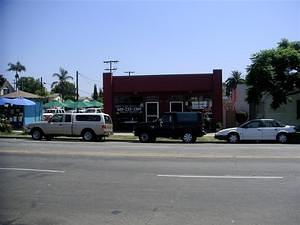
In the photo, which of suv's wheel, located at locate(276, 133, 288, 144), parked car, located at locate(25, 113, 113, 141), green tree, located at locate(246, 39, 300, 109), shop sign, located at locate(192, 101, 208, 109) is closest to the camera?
suv's wheel, located at locate(276, 133, 288, 144)

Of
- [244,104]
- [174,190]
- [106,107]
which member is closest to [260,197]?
[174,190]

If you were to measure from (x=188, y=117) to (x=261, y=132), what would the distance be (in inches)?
164

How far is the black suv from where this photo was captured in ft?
94.3

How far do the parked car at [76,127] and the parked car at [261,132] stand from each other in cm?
682

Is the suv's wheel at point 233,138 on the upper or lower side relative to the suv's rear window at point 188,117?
lower

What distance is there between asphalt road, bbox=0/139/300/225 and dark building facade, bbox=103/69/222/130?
2063cm

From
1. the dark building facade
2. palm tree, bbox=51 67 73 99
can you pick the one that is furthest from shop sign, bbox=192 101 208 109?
palm tree, bbox=51 67 73 99

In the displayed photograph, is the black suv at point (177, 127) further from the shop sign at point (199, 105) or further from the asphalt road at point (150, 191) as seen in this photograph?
the asphalt road at point (150, 191)

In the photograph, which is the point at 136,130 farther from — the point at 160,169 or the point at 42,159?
the point at 160,169

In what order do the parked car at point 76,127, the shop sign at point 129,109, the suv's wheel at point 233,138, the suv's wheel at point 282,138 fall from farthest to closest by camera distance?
the shop sign at point 129,109 → the parked car at point 76,127 → the suv's wheel at point 233,138 → the suv's wheel at point 282,138

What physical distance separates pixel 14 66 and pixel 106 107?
79370mm

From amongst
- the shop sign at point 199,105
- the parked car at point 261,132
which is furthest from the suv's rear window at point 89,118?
the shop sign at point 199,105

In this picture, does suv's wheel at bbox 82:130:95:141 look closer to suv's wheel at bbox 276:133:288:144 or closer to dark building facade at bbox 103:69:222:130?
dark building facade at bbox 103:69:222:130

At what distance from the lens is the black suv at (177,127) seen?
28734mm
